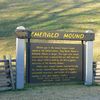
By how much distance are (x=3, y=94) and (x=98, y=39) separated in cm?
1360

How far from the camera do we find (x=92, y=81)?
16484 mm

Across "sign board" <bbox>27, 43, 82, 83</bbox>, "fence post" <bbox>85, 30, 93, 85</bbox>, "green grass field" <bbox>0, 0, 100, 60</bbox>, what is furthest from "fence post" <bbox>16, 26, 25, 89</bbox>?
"green grass field" <bbox>0, 0, 100, 60</bbox>

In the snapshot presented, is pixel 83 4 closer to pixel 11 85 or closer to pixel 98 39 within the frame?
pixel 98 39

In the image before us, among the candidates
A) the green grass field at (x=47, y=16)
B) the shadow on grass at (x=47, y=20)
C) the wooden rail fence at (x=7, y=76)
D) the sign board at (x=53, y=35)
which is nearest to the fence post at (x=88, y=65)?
the sign board at (x=53, y=35)

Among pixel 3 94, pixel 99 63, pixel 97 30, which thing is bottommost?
pixel 3 94

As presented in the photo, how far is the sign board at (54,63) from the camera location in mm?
15852

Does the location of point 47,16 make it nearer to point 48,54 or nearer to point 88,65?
point 88,65

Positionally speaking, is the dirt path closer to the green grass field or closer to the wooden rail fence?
the wooden rail fence

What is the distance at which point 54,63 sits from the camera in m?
16.1

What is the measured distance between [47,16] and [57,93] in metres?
20.5

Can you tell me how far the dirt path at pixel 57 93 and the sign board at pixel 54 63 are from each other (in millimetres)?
495

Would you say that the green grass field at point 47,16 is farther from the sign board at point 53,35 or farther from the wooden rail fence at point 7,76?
the wooden rail fence at point 7,76

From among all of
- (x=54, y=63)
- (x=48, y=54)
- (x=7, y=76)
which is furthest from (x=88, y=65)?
(x=7, y=76)

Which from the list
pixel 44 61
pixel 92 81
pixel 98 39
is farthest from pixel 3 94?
pixel 98 39
